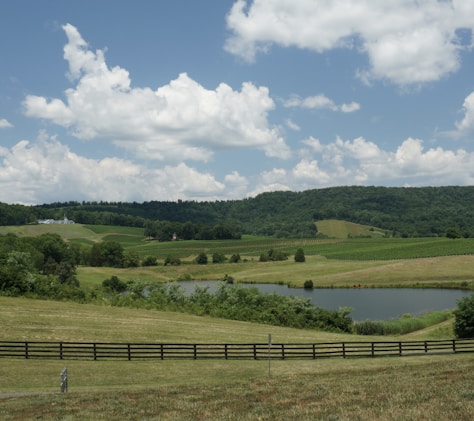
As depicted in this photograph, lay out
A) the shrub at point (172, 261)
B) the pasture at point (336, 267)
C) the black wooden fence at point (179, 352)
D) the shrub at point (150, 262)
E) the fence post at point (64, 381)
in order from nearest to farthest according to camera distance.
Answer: the fence post at point (64, 381)
the black wooden fence at point (179, 352)
the pasture at point (336, 267)
the shrub at point (150, 262)
the shrub at point (172, 261)

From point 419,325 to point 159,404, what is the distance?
4714 centimetres

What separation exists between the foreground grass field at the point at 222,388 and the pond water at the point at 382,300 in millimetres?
34768

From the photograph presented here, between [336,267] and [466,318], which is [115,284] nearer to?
[336,267]

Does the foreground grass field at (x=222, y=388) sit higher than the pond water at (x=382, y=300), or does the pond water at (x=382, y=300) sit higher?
the foreground grass field at (x=222, y=388)

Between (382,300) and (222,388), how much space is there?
67.7 meters

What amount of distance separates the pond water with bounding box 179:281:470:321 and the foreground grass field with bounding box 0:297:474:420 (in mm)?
34768

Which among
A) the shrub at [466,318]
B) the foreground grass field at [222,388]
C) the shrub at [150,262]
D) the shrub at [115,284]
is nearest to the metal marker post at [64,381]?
the foreground grass field at [222,388]

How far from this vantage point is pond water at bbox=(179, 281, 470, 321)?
70562mm

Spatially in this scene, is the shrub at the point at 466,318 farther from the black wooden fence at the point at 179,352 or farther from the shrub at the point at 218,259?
the shrub at the point at 218,259

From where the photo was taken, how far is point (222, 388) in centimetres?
2019

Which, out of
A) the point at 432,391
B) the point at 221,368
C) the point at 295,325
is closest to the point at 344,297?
the point at 295,325

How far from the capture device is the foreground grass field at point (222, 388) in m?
14.1

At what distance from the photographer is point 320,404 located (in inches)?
592

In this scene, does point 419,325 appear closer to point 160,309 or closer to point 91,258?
point 160,309
